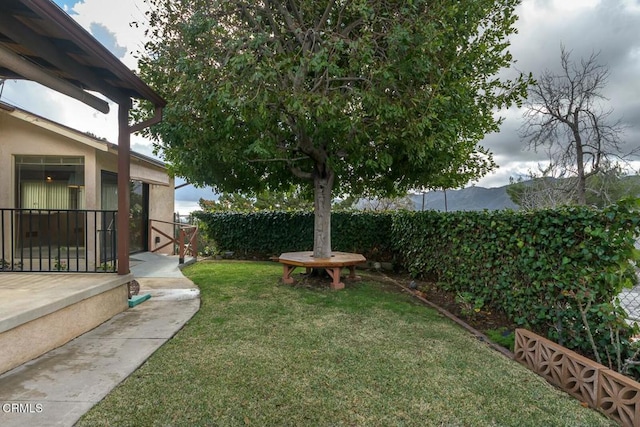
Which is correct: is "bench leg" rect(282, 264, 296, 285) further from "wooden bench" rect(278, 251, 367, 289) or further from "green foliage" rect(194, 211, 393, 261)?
"green foliage" rect(194, 211, 393, 261)

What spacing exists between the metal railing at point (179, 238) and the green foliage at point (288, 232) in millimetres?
621

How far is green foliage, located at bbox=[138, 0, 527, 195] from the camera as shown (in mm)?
4629

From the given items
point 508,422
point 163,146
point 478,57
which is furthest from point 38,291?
point 478,57

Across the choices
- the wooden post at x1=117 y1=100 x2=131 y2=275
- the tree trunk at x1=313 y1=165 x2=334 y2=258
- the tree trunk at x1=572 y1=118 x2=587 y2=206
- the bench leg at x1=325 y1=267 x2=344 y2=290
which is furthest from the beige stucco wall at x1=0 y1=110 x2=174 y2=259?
the tree trunk at x1=572 y1=118 x2=587 y2=206

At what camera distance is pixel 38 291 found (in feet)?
11.8

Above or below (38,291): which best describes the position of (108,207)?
above

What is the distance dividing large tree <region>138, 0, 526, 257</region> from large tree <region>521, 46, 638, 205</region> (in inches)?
146

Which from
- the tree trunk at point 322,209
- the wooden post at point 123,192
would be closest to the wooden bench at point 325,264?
the tree trunk at point 322,209

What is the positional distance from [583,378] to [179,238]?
874 centimetres

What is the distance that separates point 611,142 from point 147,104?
34.8 ft

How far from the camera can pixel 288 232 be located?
32.3 feet

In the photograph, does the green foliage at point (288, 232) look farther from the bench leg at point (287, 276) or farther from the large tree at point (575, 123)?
the large tree at point (575, 123)

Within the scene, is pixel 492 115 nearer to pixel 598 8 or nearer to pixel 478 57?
pixel 478 57

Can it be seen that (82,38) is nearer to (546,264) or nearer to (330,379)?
(330,379)
